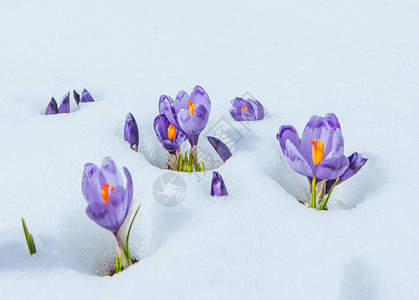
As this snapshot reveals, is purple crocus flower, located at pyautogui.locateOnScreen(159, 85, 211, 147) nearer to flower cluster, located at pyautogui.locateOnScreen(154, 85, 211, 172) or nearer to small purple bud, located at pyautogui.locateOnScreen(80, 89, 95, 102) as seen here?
flower cluster, located at pyautogui.locateOnScreen(154, 85, 211, 172)

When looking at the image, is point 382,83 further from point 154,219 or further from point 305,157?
point 154,219

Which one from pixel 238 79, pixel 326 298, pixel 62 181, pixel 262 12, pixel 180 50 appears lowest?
pixel 326 298

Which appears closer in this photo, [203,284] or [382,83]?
[203,284]

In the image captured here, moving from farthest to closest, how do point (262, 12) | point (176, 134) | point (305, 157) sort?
point (262, 12), point (176, 134), point (305, 157)

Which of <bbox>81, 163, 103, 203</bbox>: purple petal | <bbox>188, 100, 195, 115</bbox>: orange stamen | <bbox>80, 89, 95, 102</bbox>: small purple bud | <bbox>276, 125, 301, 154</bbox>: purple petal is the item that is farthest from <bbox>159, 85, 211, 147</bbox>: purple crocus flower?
<bbox>80, 89, 95, 102</bbox>: small purple bud

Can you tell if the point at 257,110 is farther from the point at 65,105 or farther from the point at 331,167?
the point at 65,105

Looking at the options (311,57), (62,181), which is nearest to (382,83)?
(311,57)

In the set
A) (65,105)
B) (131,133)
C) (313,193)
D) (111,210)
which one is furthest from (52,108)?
(313,193)
